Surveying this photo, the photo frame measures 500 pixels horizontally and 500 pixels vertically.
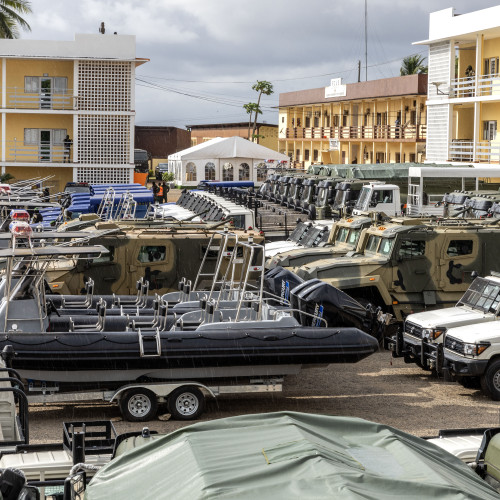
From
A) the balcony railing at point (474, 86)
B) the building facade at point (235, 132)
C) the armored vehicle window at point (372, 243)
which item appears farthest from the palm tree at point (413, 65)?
the armored vehicle window at point (372, 243)

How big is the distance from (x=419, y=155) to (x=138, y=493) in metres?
49.5

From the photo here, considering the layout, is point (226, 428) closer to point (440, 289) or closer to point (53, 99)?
point (440, 289)

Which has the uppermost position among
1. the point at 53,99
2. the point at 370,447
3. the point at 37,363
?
the point at 53,99

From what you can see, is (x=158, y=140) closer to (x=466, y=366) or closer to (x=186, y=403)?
(x=466, y=366)

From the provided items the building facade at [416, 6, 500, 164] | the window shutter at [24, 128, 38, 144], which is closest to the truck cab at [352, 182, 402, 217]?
the building facade at [416, 6, 500, 164]

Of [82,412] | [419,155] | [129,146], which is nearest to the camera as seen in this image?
[82,412]

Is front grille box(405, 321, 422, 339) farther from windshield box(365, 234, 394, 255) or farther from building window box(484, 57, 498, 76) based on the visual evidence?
building window box(484, 57, 498, 76)

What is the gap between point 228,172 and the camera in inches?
2211

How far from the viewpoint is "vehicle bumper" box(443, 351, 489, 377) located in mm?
14500

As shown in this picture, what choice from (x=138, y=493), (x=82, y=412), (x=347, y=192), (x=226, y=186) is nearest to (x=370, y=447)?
(x=138, y=493)

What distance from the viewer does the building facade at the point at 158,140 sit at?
8569cm

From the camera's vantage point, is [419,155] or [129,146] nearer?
[129,146]

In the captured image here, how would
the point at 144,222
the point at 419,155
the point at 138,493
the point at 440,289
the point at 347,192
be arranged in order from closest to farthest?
the point at 138,493 < the point at 440,289 < the point at 144,222 < the point at 347,192 < the point at 419,155

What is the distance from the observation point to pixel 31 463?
24.9ft
